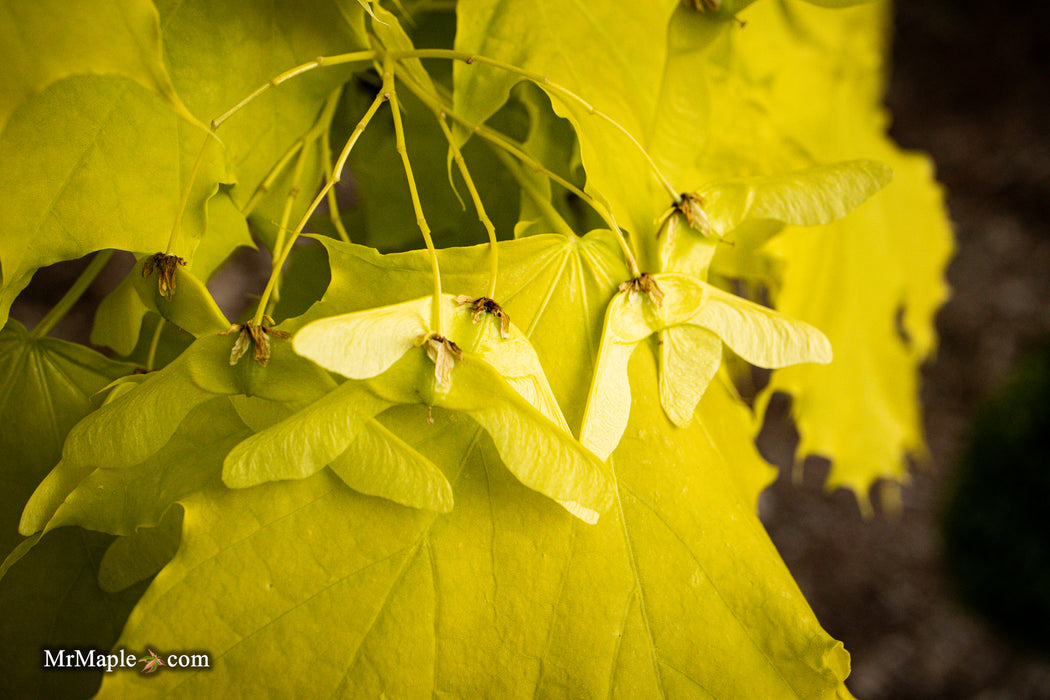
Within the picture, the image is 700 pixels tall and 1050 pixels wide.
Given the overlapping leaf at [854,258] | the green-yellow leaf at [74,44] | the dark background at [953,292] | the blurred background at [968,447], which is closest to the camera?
the green-yellow leaf at [74,44]

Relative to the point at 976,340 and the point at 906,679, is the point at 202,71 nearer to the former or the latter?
the point at 906,679

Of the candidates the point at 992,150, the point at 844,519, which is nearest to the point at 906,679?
the point at 844,519

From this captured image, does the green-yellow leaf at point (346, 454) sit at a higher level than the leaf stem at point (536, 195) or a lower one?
lower

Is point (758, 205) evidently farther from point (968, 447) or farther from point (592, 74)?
point (968, 447)

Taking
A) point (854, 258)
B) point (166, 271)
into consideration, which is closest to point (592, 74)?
point (166, 271)

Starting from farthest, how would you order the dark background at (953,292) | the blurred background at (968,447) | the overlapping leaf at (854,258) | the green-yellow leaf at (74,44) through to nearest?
the dark background at (953,292), the blurred background at (968,447), the overlapping leaf at (854,258), the green-yellow leaf at (74,44)

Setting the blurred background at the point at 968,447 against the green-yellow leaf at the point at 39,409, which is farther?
the blurred background at the point at 968,447

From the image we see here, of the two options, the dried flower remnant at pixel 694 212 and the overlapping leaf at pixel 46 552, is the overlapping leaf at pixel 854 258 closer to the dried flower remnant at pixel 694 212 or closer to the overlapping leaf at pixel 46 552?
the dried flower remnant at pixel 694 212

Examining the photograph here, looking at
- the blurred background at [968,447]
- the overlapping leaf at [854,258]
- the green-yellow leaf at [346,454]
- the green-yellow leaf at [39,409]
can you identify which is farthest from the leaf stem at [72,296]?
the blurred background at [968,447]
